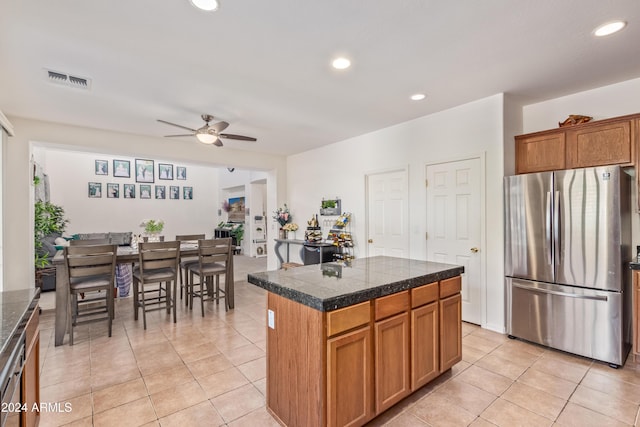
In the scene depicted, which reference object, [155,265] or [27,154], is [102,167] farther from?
[155,265]

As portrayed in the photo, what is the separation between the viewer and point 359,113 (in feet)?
13.2

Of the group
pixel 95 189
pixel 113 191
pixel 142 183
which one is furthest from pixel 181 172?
pixel 95 189

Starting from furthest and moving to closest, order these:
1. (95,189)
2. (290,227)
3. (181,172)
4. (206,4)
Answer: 1. (181,172)
2. (95,189)
3. (290,227)
4. (206,4)

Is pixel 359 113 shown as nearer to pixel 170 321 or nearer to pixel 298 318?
pixel 298 318

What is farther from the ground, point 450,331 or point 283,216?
point 283,216

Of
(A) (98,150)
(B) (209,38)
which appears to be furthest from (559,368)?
(A) (98,150)

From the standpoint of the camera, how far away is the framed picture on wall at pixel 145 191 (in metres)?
9.30

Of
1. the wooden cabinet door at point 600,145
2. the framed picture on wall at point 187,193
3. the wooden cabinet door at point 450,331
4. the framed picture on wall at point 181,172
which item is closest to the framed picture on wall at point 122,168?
the framed picture on wall at point 181,172

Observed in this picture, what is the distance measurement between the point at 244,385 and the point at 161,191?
8753 mm

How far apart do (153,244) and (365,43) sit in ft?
10.7

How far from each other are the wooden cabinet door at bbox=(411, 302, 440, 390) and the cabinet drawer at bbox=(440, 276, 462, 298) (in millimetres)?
138

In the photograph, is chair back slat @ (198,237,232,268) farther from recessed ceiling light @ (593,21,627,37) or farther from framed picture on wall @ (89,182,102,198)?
framed picture on wall @ (89,182,102,198)

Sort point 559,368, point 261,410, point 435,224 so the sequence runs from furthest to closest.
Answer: point 435,224 → point 559,368 → point 261,410

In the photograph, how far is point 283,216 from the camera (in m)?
6.56
